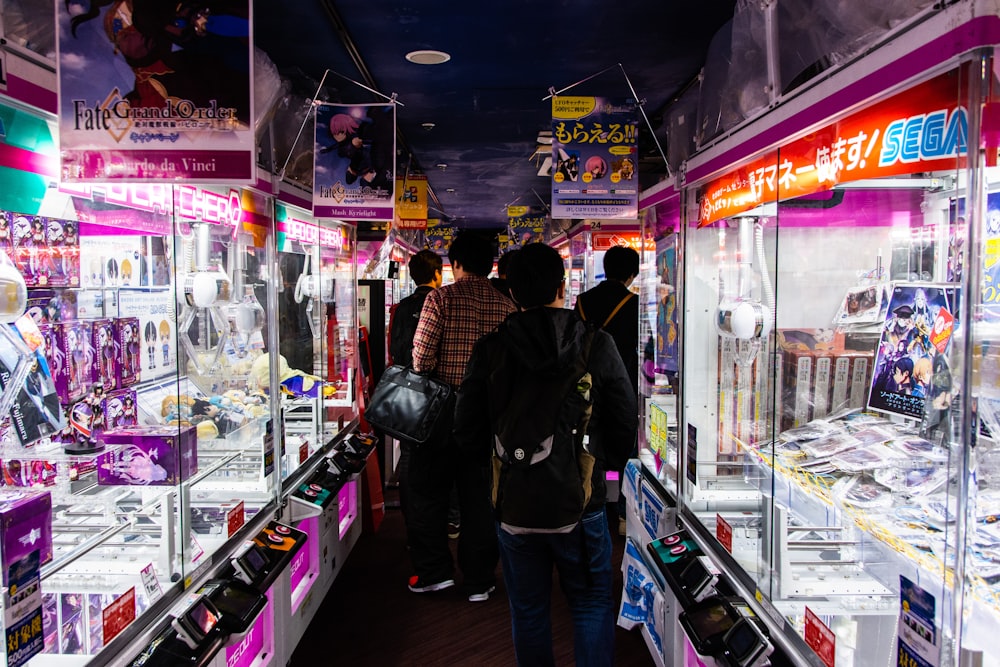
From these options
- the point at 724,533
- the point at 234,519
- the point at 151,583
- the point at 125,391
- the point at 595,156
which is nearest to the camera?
the point at 151,583

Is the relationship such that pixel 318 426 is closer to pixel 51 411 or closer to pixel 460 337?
pixel 460 337

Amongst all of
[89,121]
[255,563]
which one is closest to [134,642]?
[255,563]

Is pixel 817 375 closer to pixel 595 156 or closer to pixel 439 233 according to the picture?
pixel 595 156

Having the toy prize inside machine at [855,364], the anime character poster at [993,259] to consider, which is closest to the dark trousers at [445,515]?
the toy prize inside machine at [855,364]

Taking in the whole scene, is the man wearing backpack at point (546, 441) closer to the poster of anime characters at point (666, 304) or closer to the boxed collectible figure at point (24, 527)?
the poster of anime characters at point (666, 304)

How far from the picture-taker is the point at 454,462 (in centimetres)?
383

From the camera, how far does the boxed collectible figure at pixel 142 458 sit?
7.25 feet

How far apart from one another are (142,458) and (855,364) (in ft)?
7.78

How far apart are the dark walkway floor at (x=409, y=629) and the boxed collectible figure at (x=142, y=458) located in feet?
5.18

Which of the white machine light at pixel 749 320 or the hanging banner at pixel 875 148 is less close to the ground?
the hanging banner at pixel 875 148

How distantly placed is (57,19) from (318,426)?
9.00ft

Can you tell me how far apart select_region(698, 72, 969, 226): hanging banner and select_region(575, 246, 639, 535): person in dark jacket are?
1.75m

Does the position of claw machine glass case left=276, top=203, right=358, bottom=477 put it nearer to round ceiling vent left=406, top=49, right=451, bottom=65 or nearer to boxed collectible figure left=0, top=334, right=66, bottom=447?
round ceiling vent left=406, top=49, right=451, bottom=65

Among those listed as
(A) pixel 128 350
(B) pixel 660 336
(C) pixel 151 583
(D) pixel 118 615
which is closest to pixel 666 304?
(B) pixel 660 336
